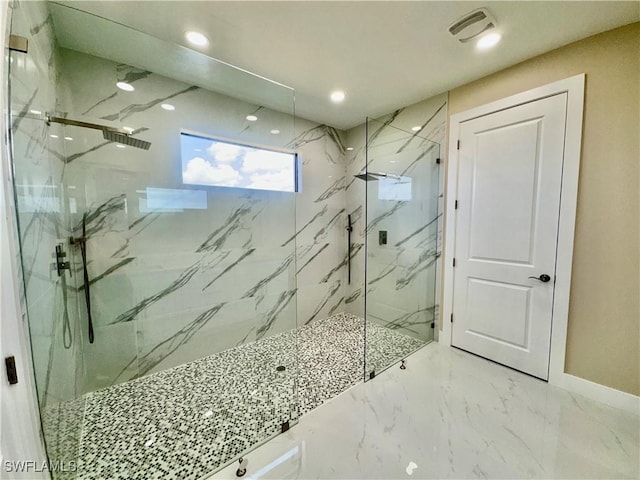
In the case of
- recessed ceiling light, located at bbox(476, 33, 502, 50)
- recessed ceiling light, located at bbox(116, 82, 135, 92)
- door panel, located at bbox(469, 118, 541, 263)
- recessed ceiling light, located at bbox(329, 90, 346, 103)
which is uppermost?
recessed ceiling light, located at bbox(329, 90, 346, 103)

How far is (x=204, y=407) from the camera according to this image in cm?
182

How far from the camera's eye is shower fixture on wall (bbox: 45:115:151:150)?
5.88ft

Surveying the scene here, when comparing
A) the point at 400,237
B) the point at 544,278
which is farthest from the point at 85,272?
the point at 544,278

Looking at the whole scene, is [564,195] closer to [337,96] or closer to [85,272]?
[337,96]

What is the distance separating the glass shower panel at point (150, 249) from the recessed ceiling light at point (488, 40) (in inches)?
61.2

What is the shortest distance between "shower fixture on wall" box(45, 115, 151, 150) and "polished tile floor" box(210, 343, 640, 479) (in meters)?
2.34

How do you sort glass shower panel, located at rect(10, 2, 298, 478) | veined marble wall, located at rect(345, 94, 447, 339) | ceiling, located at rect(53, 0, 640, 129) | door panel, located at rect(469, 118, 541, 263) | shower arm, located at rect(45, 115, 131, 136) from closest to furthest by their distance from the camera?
glass shower panel, located at rect(10, 2, 298, 478) → ceiling, located at rect(53, 0, 640, 129) → shower arm, located at rect(45, 115, 131, 136) → door panel, located at rect(469, 118, 541, 263) → veined marble wall, located at rect(345, 94, 447, 339)

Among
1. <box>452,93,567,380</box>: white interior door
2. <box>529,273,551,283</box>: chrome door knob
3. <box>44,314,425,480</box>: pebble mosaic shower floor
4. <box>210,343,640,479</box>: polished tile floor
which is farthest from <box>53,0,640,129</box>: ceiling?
<box>210,343,640,479</box>: polished tile floor

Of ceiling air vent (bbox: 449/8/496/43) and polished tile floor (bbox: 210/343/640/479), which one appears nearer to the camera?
polished tile floor (bbox: 210/343/640/479)

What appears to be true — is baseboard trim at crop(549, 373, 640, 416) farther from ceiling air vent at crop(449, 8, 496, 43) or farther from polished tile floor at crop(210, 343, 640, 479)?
ceiling air vent at crop(449, 8, 496, 43)

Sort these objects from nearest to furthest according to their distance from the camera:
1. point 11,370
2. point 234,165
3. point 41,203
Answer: point 11,370
point 41,203
point 234,165

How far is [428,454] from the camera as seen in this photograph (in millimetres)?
1437

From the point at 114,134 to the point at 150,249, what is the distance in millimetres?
935

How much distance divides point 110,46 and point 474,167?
307cm
